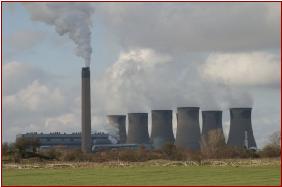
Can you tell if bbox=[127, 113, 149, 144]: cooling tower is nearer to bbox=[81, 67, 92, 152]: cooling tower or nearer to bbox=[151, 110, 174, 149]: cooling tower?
bbox=[151, 110, 174, 149]: cooling tower

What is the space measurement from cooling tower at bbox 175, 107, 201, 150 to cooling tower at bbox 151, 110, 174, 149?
151cm

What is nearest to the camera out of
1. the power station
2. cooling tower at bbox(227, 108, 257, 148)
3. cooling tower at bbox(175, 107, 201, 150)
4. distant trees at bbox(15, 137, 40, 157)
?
distant trees at bbox(15, 137, 40, 157)

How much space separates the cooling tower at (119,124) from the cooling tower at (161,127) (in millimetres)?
8004

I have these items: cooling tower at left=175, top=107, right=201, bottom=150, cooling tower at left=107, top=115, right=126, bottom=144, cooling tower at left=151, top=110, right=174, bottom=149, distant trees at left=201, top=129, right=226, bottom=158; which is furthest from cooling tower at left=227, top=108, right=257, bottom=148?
cooling tower at left=107, top=115, right=126, bottom=144

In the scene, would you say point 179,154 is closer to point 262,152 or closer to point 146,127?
point 262,152

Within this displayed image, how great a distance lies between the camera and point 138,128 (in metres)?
66.0

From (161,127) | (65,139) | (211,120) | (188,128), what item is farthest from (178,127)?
(65,139)

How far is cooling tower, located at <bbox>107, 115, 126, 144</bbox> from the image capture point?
71125mm

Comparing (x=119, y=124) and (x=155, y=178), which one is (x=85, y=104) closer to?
(x=119, y=124)

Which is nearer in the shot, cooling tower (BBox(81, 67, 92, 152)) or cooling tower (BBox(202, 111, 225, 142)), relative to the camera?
cooling tower (BBox(81, 67, 92, 152))

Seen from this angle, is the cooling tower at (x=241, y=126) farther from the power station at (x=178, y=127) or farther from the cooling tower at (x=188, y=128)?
the cooling tower at (x=188, y=128)

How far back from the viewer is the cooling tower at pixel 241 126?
59031 millimetres

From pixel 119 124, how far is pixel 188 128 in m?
14.2

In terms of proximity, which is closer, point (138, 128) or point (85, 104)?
point (85, 104)
